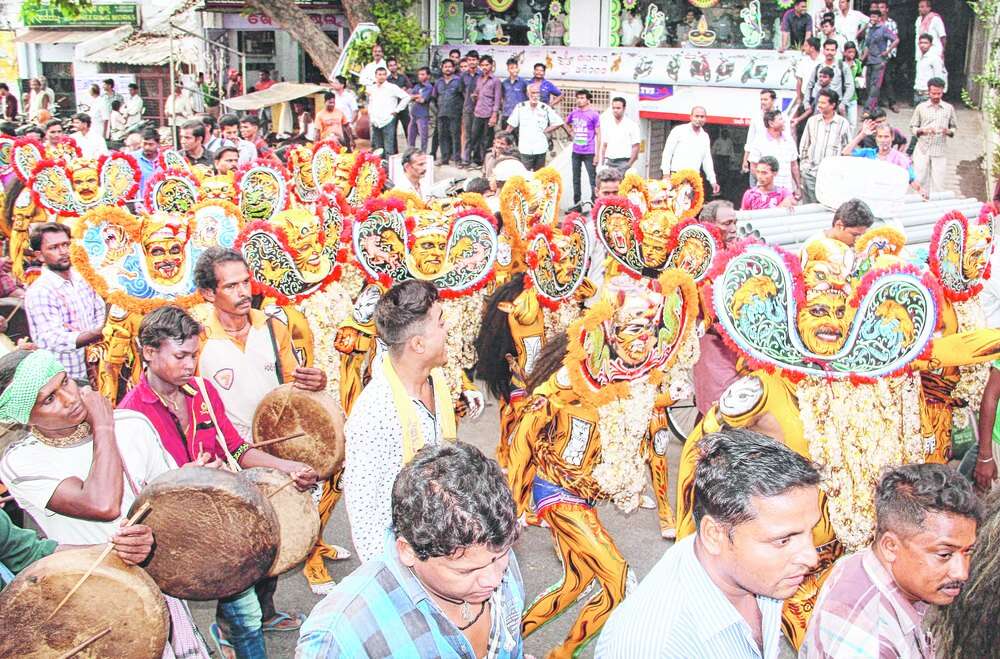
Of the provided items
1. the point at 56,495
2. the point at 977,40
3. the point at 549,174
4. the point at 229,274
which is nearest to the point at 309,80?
the point at 977,40

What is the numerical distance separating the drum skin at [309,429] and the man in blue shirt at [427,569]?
6.99 feet

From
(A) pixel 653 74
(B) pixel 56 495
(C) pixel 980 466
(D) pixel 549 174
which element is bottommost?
(C) pixel 980 466

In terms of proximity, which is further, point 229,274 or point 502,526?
point 229,274

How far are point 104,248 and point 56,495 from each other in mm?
→ 3062

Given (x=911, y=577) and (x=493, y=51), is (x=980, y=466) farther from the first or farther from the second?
(x=493, y=51)

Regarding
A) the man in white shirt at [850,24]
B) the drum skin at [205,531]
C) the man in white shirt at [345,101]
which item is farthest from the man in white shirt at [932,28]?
the drum skin at [205,531]

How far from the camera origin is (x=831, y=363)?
13.5 ft

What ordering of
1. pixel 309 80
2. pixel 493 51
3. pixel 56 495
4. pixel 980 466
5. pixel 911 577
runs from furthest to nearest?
1. pixel 309 80
2. pixel 493 51
3. pixel 980 466
4. pixel 56 495
5. pixel 911 577

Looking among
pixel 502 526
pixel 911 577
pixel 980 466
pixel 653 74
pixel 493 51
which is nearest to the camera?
pixel 502 526

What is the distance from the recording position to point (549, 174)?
7.03 metres

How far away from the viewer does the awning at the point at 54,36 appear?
2804cm

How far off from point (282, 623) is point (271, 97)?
1641cm

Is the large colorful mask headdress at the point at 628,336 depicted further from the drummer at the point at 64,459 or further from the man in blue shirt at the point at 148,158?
the man in blue shirt at the point at 148,158

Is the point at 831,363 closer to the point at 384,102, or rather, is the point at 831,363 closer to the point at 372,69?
the point at 384,102
